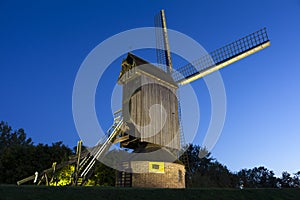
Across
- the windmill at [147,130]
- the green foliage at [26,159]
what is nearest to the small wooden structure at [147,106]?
the windmill at [147,130]

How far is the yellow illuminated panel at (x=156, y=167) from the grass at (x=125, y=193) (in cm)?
510

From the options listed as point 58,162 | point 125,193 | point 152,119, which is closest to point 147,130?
point 152,119

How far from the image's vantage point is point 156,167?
1575 cm

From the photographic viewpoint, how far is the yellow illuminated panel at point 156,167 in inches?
615

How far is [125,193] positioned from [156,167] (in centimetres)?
650

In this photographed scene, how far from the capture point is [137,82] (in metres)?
17.3

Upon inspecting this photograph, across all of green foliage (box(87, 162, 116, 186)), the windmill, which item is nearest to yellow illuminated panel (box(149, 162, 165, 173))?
the windmill

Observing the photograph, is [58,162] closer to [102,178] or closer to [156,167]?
→ [102,178]

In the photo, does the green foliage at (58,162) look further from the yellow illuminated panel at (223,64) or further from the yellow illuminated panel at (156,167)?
the yellow illuminated panel at (223,64)

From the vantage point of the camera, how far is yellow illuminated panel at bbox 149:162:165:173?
1562 centimetres

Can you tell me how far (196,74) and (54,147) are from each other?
60.7 ft

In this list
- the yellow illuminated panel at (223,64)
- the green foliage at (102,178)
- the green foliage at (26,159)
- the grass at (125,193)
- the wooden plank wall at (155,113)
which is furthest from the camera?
the green foliage at (26,159)

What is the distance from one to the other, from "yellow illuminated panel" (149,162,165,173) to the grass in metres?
5.10

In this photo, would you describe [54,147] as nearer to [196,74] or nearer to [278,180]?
[196,74]
